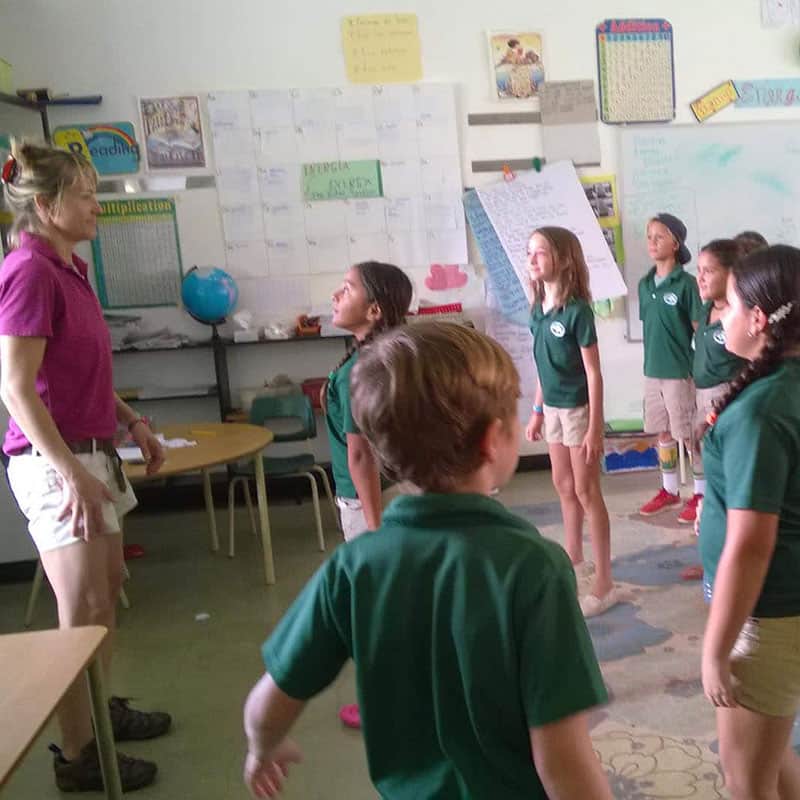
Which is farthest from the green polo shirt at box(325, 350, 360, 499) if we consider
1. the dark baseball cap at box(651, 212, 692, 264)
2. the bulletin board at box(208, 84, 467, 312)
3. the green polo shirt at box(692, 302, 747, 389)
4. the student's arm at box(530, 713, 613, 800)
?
the bulletin board at box(208, 84, 467, 312)

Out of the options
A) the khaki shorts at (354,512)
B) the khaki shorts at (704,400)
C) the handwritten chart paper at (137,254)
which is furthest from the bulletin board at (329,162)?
the khaki shorts at (354,512)

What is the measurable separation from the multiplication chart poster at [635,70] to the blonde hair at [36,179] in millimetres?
3452

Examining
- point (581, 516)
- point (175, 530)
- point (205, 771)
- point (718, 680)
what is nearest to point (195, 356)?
point (175, 530)

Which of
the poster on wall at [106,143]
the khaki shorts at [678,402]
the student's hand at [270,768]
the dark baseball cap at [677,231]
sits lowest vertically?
the khaki shorts at [678,402]

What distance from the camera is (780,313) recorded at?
1272 millimetres

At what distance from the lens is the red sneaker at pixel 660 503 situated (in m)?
3.88

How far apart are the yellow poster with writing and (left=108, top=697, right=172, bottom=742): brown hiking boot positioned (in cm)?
335

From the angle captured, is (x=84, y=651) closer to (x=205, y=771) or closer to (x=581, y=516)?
(x=205, y=771)

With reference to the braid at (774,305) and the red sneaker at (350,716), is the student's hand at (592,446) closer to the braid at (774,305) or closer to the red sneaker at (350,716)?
the red sneaker at (350,716)

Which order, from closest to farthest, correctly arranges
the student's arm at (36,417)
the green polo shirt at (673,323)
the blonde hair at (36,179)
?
the student's arm at (36,417) → the blonde hair at (36,179) → the green polo shirt at (673,323)

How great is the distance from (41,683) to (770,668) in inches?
44.1

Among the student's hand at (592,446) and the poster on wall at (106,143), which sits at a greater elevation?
the poster on wall at (106,143)

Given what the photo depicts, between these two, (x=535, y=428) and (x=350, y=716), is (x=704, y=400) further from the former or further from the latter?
(x=350, y=716)

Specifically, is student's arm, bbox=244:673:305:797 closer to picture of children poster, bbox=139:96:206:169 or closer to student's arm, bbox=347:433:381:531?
student's arm, bbox=347:433:381:531
